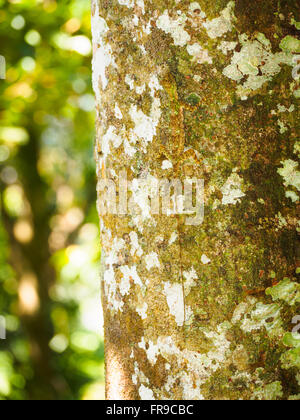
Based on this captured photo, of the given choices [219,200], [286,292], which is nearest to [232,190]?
[219,200]

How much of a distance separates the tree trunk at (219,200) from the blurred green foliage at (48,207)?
1758 mm

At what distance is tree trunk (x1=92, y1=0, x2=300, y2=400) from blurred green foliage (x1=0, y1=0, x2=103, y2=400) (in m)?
1.76

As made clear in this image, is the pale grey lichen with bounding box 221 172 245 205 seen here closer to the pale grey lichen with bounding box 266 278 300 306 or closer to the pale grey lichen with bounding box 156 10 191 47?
the pale grey lichen with bounding box 266 278 300 306

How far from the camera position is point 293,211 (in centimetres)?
94

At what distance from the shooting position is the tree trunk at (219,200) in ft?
3.03

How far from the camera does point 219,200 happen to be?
934 mm

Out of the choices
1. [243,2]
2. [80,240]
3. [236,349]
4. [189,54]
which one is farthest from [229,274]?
[80,240]

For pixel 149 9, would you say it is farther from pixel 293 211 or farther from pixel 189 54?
pixel 293 211

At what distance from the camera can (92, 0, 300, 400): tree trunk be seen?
0.92 m

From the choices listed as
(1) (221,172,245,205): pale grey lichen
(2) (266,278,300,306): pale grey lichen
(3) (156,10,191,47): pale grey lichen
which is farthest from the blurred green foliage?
(2) (266,278,300,306): pale grey lichen

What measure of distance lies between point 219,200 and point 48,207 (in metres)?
6.28

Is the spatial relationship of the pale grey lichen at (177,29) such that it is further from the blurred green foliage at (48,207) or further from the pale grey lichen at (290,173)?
the blurred green foliage at (48,207)

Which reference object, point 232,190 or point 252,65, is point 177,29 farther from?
point 232,190

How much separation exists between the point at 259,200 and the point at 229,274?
178 mm
